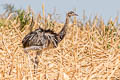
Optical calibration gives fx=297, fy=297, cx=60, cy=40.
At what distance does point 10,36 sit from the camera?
7727mm

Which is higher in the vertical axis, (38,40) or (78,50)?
(38,40)

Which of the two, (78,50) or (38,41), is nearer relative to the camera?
(38,41)

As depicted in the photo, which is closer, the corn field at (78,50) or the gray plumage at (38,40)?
the corn field at (78,50)

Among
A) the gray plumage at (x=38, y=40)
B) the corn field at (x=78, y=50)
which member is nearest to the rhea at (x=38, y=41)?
A: the gray plumage at (x=38, y=40)

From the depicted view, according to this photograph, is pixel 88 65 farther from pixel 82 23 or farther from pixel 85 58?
pixel 82 23

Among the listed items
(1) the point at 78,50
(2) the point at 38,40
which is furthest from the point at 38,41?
(1) the point at 78,50

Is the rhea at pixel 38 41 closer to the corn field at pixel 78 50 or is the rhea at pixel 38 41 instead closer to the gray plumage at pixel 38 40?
the gray plumage at pixel 38 40

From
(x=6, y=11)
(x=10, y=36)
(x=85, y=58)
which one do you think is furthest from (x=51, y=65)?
(x=6, y=11)

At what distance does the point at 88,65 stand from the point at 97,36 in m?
2.32

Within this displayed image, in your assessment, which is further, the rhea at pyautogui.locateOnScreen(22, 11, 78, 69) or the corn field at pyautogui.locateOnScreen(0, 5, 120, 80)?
the rhea at pyautogui.locateOnScreen(22, 11, 78, 69)

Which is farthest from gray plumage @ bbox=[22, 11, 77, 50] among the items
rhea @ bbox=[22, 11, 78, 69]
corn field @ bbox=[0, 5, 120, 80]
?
corn field @ bbox=[0, 5, 120, 80]

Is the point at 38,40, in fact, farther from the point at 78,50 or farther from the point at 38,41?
the point at 78,50

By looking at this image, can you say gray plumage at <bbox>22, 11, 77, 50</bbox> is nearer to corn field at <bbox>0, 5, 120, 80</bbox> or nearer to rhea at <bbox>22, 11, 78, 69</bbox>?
rhea at <bbox>22, 11, 78, 69</bbox>

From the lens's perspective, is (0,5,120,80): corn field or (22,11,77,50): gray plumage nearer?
(0,5,120,80): corn field
